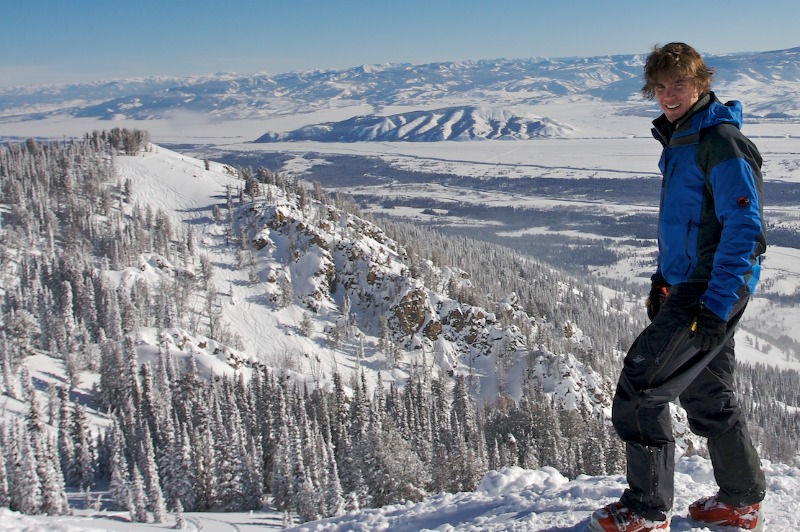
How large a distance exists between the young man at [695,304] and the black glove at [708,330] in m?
0.01

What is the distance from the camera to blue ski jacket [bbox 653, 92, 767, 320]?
593cm

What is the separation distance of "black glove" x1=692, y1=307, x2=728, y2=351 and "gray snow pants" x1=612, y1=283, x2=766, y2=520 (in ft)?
0.70

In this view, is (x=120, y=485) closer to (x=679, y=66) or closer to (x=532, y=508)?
(x=532, y=508)

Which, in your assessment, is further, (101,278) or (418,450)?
(101,278)

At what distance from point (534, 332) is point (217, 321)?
218ft

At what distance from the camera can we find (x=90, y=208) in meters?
136

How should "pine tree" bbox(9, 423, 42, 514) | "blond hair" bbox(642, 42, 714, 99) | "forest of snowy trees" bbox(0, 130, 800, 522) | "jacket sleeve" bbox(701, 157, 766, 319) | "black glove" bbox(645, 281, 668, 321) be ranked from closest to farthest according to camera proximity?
"jacket sleeve" bbox(701, 157, 766, 319) → "blond hair" bbox(642, 42, 714, 99) → "black glove" bbox(645, 281, 668, 321) → "pine tree" bbox(9, 423, 42, 514) → "forest of snowy trees" bbox(0, 130, 800, 522)

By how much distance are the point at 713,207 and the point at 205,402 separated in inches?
3079

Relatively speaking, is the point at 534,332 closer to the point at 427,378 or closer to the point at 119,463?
the point at 427,378

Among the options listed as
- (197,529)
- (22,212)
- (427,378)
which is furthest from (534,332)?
(22,212)

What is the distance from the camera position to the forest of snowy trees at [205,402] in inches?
2050

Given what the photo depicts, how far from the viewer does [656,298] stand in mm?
7309

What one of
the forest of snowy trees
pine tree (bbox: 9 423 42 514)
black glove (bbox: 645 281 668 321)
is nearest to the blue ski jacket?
black glove (bbox: 645 281 668 321)

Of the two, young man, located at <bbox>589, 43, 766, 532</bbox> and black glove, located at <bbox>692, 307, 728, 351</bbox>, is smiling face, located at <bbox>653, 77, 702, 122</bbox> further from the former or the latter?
black glove, located at <bbox>692, 307, 728, 351</bbox>
